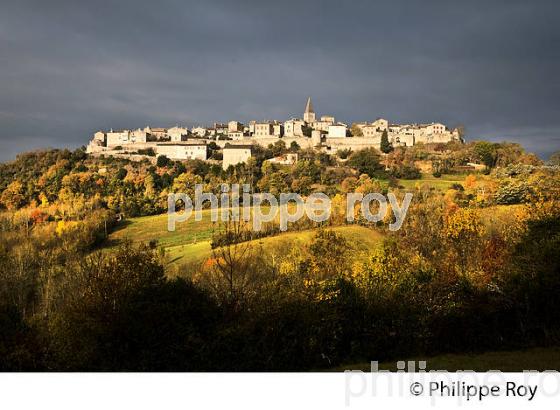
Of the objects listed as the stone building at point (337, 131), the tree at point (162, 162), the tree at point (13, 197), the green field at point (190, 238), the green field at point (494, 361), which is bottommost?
the green field at point (494, 361)

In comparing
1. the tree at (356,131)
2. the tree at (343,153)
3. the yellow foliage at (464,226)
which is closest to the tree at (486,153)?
the tree at (343,153)

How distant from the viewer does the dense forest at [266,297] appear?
17.4 feet

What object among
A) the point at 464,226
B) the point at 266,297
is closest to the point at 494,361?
the point at 266,297

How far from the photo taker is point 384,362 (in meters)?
5.43

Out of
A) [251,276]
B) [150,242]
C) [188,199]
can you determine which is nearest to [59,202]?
[150,242]

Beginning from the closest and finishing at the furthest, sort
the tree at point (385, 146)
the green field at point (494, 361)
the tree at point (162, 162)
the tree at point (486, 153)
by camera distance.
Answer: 1. the green field at point (494, 361)
2. the tree at point (486, 153)
3. the tree at point (162, 162)
4. the tree at point (385, 146)

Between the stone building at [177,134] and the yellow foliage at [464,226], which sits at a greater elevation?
the stone building at [177,134]

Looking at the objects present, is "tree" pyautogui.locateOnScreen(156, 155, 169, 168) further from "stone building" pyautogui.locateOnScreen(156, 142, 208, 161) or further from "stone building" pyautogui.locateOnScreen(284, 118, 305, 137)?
"stone building" pyautogui.locateOnScreen(284, 118, 305, 137)

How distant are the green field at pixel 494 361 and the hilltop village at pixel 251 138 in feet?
87.0

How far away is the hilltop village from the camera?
3466cm

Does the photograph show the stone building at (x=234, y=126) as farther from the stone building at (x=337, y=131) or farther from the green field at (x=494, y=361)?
the green field at (x=494, y=361)

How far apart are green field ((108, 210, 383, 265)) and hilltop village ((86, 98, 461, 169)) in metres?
19.8

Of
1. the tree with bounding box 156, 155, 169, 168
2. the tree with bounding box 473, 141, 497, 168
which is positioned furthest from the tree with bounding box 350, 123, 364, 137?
the tree with bounding box 156, 155, 169, 168
